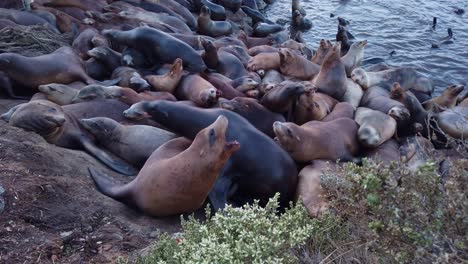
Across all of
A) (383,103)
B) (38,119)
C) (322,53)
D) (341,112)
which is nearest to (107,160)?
(38,119)

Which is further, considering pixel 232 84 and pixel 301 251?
pixel 232 84

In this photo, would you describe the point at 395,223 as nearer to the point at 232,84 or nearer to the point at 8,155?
the point at 8,155

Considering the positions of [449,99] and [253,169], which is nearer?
[253,169]

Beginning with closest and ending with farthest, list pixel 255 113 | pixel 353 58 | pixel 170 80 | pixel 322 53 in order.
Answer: pixel 255 113 → pixel 170 80 → pixel 322 53 → pixel 353 58

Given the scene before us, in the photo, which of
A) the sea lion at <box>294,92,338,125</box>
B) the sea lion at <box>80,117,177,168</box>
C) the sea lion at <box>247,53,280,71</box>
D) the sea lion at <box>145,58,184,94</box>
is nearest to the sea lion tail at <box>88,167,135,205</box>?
the sea lion at <box>80,117,177,168</box>

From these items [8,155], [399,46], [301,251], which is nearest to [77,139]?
[8,155]

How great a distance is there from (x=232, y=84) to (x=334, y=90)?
161 centimetres

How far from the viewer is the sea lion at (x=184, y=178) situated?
14.6 feet

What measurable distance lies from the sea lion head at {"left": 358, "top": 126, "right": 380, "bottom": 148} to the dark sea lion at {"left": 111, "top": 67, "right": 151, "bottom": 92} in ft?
9.43

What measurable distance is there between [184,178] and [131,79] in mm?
3055

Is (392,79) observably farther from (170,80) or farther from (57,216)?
(57,216)

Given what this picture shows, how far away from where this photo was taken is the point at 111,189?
4906 mm

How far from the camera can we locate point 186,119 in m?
5.62

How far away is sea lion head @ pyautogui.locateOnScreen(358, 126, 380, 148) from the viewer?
6.45 m
